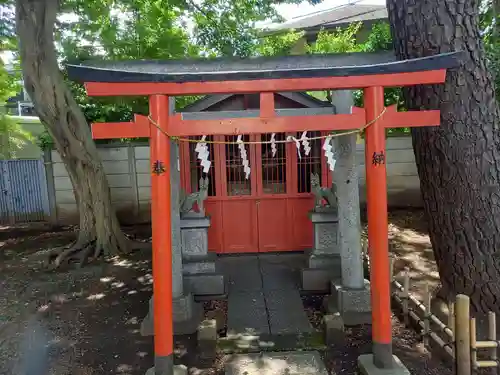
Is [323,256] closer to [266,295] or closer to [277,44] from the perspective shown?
[266,295]

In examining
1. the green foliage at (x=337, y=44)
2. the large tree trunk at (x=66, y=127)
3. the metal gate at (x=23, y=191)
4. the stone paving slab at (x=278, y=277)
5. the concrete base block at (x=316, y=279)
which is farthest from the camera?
the green foliage at (x=337, y=44)

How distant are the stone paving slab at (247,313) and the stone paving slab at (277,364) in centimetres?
67

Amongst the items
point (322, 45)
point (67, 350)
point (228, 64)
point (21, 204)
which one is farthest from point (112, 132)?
point (322, 45)

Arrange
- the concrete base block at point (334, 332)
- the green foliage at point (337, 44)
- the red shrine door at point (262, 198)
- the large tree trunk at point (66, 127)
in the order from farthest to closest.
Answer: the green foliage at point (337, 44) → the red shrine door at point (262, 198) → the large tree trunk at point (66, 127) → the concrete base block at point (334, 332)

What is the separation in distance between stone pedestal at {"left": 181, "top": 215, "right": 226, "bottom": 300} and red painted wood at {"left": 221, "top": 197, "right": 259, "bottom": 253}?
162 cm

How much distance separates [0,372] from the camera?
15.8 feet

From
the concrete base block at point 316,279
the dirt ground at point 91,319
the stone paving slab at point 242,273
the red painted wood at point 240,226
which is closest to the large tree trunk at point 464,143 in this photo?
the dirt ground at point 91,319

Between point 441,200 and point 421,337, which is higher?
point 441,200

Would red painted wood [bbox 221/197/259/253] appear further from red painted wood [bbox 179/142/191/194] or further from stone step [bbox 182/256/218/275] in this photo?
stone step [bbox 182/256/218/275]

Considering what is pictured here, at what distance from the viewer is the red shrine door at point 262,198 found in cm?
849

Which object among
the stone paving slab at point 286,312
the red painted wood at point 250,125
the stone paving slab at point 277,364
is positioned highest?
the red painted wood at point 250,125

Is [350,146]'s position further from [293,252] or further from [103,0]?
[103,0]

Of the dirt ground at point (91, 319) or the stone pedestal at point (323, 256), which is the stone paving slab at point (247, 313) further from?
the stone pedestal at point (323, 256)

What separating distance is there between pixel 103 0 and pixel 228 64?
24.4ft
